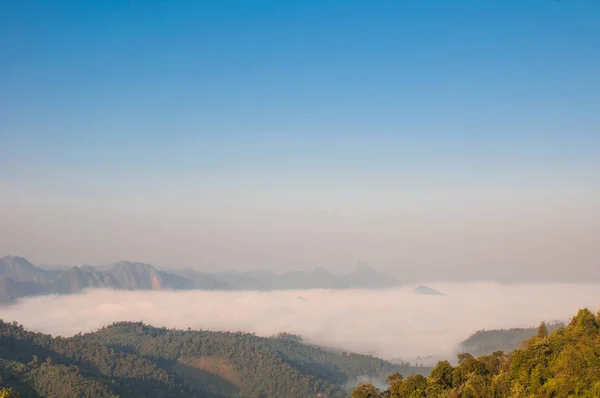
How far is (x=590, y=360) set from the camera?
208ft

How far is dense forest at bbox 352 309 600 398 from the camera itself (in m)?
60.1

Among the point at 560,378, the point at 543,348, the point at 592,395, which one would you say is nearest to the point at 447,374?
the point at 543,348

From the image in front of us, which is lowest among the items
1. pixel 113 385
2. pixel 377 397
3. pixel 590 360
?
pixel 113 385

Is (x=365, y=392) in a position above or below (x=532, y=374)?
below

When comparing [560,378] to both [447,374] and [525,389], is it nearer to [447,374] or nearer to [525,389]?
[525,389]

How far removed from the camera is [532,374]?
6712 centimetres

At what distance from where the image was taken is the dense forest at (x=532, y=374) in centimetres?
6009

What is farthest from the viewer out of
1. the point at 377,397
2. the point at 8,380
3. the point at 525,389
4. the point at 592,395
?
the point at 8,380

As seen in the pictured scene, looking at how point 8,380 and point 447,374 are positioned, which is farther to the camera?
point 8,380

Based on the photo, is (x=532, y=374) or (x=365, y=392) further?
(x=365, y=392)

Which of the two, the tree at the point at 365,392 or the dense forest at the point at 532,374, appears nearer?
the dense forest at the point at 532,374

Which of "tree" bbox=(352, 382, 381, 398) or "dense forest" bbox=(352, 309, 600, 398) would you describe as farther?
"tree" bbox=(352, 382, 381, 398)

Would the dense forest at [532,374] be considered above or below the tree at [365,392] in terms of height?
above

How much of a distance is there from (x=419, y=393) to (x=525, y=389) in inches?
625
